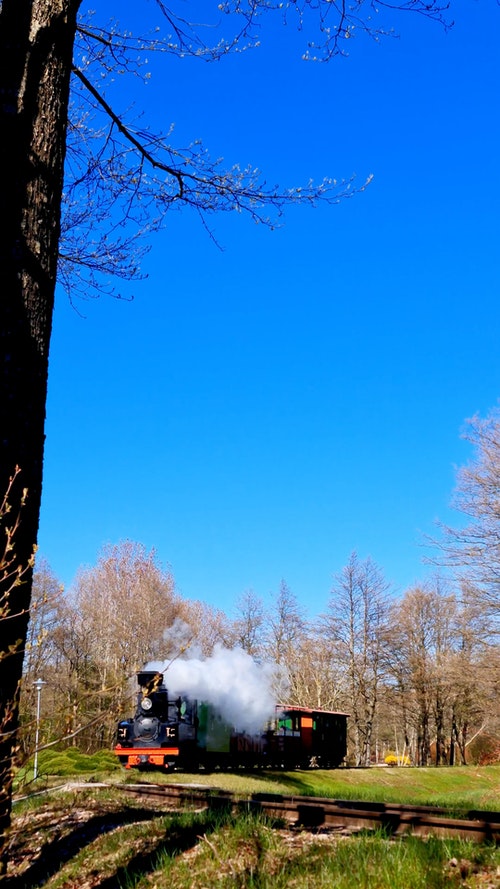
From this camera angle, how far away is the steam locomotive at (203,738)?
72.1 ft

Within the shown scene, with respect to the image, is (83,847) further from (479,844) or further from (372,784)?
(372,784)

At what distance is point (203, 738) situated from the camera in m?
24.3

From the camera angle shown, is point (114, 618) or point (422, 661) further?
point (422, 661)

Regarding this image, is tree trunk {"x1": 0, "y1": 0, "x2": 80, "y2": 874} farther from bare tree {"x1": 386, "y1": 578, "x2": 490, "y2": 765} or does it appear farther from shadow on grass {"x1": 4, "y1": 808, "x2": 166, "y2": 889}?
bare tree {"x1": 386, "y1": 578, "x2": 490, "y2": 765}

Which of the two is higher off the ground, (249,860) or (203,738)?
(249,860)

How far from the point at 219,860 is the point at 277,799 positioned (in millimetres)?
4691

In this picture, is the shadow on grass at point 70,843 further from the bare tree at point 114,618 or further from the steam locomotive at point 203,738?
the bare tree at point 114,618

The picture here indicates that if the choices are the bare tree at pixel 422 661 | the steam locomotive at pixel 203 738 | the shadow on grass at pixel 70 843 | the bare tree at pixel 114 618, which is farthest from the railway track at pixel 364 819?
the bare tree at pixel 422 661

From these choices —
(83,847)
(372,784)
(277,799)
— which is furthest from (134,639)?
(83,847)

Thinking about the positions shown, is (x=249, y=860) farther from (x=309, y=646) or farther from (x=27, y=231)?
(x=309, y=646)

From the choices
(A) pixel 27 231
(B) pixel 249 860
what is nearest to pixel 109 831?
(B) pixel 249 860

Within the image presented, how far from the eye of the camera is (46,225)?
5.39 metres

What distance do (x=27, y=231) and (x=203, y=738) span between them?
21.9m

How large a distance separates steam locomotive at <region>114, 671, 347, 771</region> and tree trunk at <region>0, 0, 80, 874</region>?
51.0 ft
